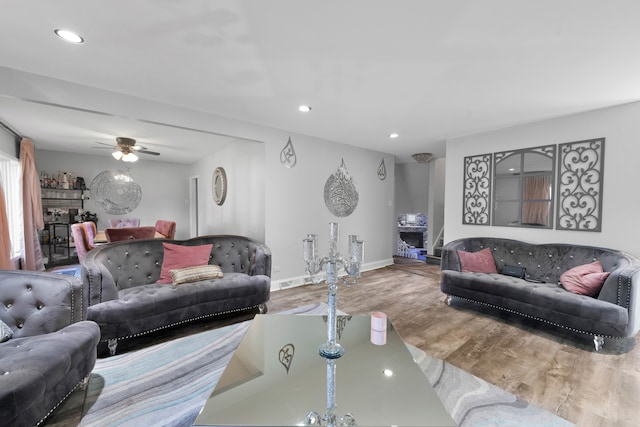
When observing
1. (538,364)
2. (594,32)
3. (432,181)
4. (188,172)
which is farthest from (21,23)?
(432,181)

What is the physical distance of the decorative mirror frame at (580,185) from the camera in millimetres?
3143

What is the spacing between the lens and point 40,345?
61.3 inches

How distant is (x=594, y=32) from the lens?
1748mm

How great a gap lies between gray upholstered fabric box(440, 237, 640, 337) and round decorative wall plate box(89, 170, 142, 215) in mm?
7003

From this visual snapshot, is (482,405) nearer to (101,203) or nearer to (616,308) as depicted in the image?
(616,308)

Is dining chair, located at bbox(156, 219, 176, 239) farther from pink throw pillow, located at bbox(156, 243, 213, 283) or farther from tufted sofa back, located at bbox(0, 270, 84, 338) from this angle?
tufted sofa back, located at bbox(0, 270, 84, 338)

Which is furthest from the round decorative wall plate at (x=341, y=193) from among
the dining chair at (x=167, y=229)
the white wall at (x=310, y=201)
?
the dining chair at (x=167, y=229)

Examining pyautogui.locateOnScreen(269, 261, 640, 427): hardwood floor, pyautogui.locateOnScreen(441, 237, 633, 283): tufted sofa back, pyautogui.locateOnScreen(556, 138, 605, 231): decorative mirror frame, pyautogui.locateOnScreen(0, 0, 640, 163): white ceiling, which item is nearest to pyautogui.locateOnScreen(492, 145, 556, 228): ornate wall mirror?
pyautogui.locateOnScreen(556, 138, 605, 231): decorative mirror frame

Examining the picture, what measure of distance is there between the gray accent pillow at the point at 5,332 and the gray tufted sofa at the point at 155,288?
0.46m

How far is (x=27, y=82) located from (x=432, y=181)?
21.9 feet

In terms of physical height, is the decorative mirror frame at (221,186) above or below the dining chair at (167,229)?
above

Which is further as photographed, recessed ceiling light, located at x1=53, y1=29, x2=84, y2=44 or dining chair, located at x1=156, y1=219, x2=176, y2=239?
dining chair, located at x1=156, y1=219, x2=176, y2=239

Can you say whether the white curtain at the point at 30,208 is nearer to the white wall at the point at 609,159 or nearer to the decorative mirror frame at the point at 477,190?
the decorative mirror frame at the point at 477,190

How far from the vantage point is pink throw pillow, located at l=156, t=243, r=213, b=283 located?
3.01 meters
